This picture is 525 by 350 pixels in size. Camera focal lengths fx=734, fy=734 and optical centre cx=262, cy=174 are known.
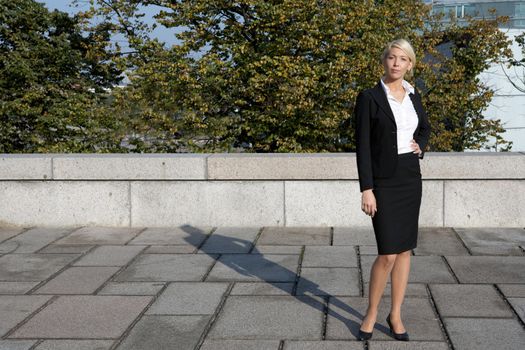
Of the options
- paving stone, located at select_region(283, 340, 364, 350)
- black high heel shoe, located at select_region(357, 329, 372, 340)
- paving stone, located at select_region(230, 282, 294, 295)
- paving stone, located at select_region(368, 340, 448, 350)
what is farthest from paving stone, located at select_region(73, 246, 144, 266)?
paving stone, located at select_region(368, 340, 448, 350)

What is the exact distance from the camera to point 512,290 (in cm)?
531

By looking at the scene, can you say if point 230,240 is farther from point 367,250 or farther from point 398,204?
point 398,204

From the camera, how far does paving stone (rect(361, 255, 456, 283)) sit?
5.64 metres

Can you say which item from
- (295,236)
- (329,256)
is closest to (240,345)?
(329,256)

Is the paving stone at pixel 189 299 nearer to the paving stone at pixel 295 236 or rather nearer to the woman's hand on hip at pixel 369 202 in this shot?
the woman's hand on hip at pixel 369 202

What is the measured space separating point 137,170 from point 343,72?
1278 centimetres

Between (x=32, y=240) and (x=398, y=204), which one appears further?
(x=32, y=240)

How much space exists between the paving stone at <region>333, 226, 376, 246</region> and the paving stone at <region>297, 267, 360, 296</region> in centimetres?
105

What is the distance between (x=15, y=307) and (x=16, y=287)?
1.80 ft

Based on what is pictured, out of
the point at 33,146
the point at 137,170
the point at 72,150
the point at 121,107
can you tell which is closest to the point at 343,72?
the point at 121,107

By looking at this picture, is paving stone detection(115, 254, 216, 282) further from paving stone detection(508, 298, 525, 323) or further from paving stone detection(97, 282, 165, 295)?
paving stone detection(508, 298, 525, 323)

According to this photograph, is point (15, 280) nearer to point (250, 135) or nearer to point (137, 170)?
point (137, 170)

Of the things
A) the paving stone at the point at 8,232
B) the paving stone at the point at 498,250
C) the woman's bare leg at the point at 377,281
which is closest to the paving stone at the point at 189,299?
the woman's bare leg at the point at 377,281

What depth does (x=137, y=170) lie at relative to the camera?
308 inches
